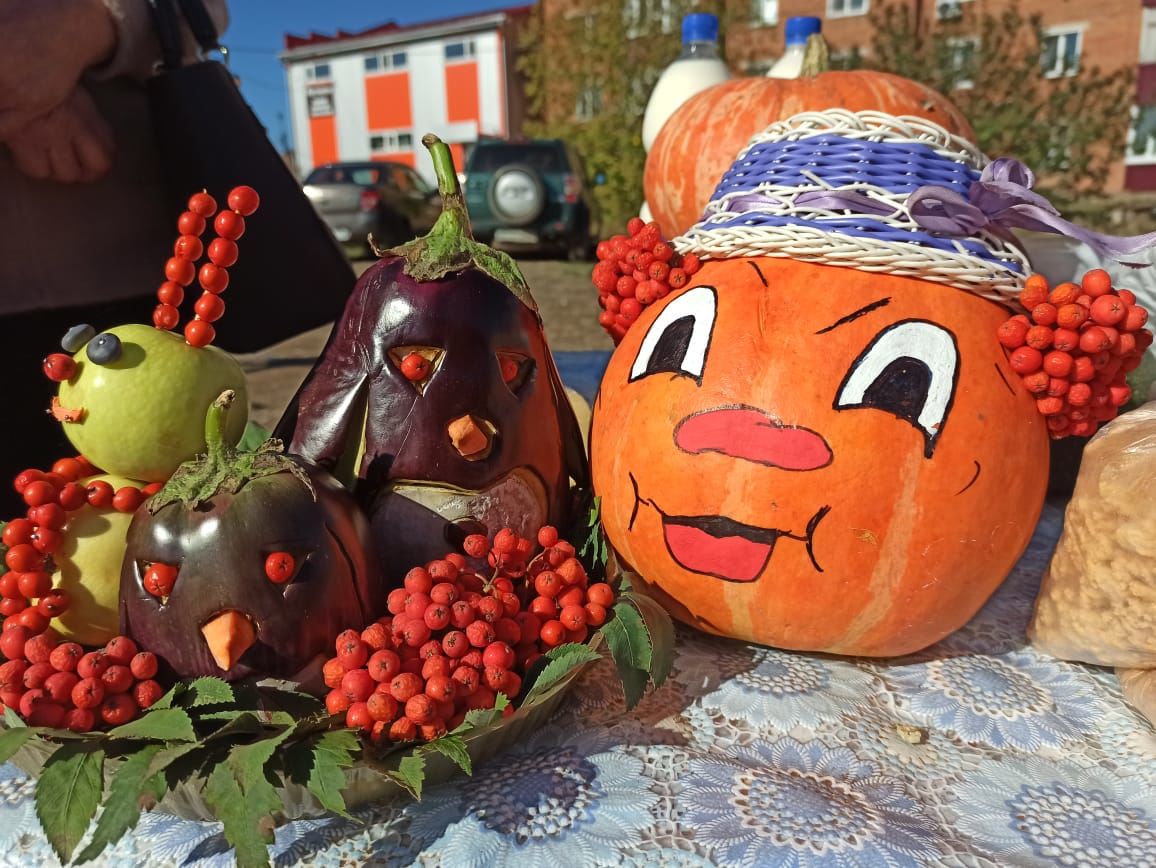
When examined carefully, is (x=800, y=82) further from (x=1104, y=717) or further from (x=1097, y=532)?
(x=1104, y=717)

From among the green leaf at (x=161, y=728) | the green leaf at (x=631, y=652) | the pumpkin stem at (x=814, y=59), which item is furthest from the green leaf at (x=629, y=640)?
the pumpkin stem at (x=814, y=59)

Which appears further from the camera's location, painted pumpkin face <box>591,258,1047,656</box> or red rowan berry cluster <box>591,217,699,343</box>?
red rowan berry cluster <box>591,217,699,343</box>

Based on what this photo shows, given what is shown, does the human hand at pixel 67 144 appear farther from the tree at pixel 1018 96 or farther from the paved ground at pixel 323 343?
the tree at pixel 1018 96

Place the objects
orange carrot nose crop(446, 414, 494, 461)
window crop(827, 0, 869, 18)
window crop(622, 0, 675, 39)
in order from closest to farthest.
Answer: orange carrot nose crop(446, 414, 494, 461)
window crop(622, 0, 675, 39)
window crop(827, 0, 869, 18)

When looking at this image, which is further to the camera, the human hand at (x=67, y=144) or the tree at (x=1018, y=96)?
the tree at (x=1018, y=96)

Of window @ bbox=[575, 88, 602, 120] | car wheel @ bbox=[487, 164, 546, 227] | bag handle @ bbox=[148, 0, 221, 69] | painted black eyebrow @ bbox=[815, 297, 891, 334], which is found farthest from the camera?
window @ bbox=[575, 88, 602, 120]

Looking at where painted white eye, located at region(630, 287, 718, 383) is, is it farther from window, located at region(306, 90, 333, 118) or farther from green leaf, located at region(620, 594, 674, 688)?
window, located at region(306, 90, 333, 118)

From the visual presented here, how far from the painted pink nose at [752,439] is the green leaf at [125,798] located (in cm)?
73

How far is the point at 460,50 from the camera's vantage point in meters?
21.5

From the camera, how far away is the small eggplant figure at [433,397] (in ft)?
3.44

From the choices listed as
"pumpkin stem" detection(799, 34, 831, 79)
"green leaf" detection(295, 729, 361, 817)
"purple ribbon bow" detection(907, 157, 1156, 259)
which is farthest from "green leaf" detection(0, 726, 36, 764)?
"pumpkin stem" detection(799, 34, 831, 79)

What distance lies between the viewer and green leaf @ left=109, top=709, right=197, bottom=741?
80 centimetres

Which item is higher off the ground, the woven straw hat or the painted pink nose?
the woven straw hat

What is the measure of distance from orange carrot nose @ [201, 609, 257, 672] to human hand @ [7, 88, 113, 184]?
84 cm
